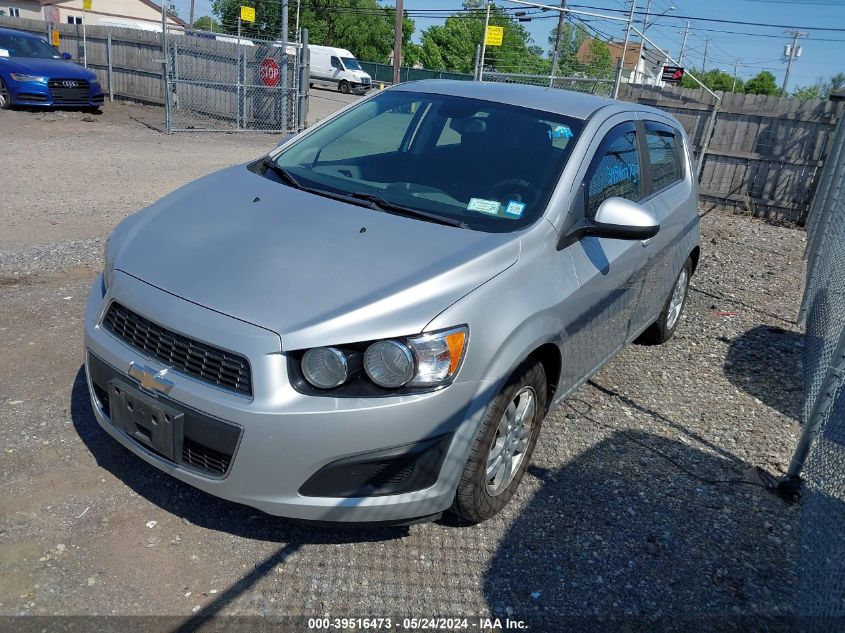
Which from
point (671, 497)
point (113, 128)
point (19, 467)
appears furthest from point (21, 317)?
point (113, 128)

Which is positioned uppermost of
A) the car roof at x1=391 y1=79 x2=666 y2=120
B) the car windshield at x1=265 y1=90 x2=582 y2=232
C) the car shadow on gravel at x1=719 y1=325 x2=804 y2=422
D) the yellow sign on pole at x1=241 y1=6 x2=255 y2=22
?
the yellow sign on pole at x1=241 y1=6 x2=255 y2=22

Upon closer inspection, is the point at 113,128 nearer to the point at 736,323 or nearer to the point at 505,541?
the point at 736,323

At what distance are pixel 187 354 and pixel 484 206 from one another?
1544 millimetres

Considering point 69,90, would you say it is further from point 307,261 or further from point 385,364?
point 385,364

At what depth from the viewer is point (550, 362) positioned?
3.36 m

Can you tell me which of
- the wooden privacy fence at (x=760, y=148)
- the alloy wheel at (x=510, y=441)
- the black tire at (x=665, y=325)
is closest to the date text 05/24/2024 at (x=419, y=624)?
the alloy wheel at (x=510, y=441)

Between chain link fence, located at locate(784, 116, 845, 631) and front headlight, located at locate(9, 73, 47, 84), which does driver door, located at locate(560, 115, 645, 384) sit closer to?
chain link fence, located at locate(784, 116, 845, 631)

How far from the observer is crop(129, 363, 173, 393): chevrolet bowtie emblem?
A: 2623 mm

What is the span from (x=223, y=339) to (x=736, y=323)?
5.36 m

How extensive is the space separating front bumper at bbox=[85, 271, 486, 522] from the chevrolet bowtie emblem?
2cm

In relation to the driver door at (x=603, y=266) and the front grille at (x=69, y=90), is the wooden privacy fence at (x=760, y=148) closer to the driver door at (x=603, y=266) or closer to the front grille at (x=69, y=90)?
the driver door at (x=603, y=266)

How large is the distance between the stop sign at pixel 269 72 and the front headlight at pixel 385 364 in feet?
49.8

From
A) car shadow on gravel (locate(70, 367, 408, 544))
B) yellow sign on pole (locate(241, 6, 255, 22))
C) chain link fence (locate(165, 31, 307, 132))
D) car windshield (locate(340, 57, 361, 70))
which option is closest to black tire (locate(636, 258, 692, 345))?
car shadow on gravel (locate(70, 367, 408, 544))

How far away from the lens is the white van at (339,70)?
37.3 meters
